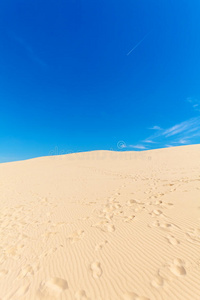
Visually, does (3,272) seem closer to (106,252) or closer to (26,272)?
(26,272)

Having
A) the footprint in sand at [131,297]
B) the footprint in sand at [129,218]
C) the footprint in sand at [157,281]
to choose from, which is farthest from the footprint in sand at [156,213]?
the footprint in sand at [131,297]

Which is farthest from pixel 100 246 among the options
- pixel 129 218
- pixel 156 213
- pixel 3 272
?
pixel 156 213

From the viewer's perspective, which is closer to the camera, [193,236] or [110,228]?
[193,236]

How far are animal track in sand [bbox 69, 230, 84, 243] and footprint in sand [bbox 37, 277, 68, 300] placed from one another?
1.41 m

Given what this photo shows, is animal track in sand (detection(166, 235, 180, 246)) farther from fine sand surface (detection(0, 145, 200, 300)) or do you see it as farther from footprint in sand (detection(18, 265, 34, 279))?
footprint in sand (detection(18, 265, 34, 279))

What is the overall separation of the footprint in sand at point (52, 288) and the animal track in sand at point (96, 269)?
61 cm

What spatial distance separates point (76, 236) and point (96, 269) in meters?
1.68

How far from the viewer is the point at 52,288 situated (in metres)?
2.76

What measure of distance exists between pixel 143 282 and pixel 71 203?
19.6 feet

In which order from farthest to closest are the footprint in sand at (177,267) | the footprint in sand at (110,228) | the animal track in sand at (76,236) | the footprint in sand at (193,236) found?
the footprint in sand at (110,228) → the animal track in sand at (76,236) → the footprint in sand at (193,236) → the footprint in sand at (177,267)

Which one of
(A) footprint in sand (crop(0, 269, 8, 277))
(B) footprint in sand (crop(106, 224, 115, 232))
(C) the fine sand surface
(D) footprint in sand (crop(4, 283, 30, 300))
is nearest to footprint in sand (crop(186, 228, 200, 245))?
(C) the fine sand surface

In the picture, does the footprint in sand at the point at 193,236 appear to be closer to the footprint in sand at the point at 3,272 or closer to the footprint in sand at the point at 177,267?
the footprint in sand at the point at 177,267

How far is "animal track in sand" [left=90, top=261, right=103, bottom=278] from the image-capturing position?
2.95m

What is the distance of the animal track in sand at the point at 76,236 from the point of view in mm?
4373
